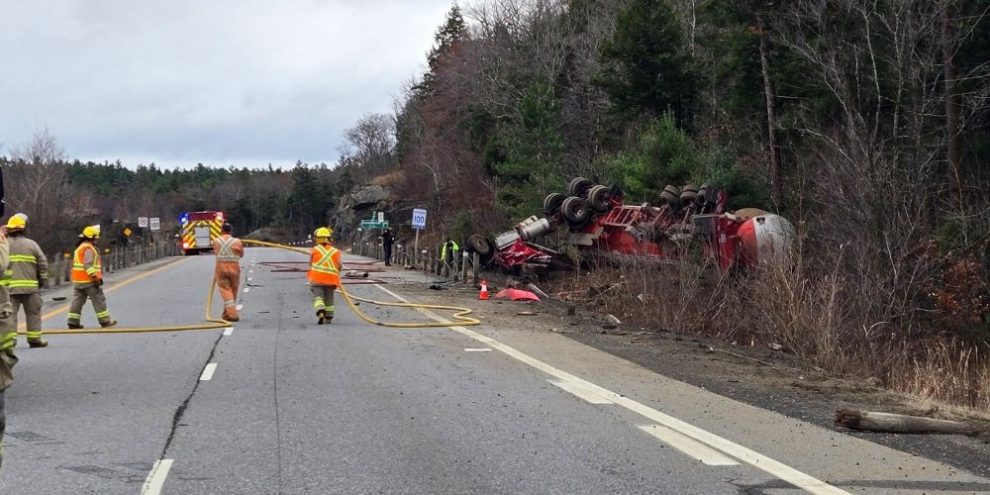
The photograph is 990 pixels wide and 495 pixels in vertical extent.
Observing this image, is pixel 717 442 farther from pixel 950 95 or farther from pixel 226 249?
pixel 950 95

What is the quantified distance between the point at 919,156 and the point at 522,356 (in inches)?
474

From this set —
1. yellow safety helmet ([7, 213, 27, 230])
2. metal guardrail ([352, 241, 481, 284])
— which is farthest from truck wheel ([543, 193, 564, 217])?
yellow safety helmet ([7, 213, 27, 230])

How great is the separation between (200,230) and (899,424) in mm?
55728

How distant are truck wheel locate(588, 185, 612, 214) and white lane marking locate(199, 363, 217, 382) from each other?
544 inches

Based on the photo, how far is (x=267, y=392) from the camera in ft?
31.8

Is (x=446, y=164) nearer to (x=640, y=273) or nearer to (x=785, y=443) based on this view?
(x=640, y=273)

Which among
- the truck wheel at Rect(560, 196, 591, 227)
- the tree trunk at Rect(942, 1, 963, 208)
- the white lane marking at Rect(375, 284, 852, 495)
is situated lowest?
the white lane marking at Rect(375, 284, 852, 495)

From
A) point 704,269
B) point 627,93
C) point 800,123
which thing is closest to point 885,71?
point 800,123

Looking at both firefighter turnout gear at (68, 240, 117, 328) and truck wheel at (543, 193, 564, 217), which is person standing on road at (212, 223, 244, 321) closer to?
firefighter turnout gear at (68, 240, 117, 328)

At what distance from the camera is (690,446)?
7.32m

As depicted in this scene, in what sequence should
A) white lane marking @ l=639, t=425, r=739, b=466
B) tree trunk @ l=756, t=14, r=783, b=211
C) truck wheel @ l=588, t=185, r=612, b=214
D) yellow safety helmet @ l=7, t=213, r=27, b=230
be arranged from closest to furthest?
white lane marking @ l=639, t=425, r=739, b=466, yellow safety helmet @ l=7, t=213, r=27, b=230, truck wheel @ l=588, t=185, r=612, b=214, tree trunk @ l=756, t=14, r=783, b=211

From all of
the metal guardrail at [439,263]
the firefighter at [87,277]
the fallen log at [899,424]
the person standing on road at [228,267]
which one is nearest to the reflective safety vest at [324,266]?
the person standing on road at [228,267]

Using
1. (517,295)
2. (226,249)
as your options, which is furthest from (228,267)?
(517,295)

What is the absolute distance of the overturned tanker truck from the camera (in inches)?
719
